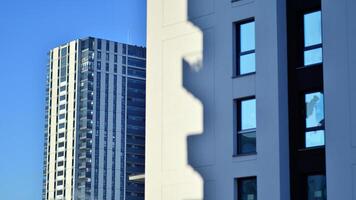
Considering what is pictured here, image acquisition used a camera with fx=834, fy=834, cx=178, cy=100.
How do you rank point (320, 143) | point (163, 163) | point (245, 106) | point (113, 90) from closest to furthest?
point (320, 143) < point (245, 106) < point (163, 163) < point (113, 90)

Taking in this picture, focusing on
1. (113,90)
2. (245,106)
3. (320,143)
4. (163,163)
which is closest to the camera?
(320,143)

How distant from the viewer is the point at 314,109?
81.9 ft

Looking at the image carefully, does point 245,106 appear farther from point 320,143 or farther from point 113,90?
point 113,90

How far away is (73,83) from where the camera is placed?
167m

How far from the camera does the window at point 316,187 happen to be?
24.2 m

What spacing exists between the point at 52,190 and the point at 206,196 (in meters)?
142

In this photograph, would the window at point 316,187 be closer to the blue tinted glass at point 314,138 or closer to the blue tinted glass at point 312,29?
the blue tinted glass at point 314,138

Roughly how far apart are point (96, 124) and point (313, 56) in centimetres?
13621

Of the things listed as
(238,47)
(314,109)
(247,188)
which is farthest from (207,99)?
(314,109)

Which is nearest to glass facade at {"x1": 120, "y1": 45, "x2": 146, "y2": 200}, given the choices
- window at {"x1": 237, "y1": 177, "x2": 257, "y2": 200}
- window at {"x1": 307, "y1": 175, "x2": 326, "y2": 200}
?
window at {"x1": 237, "y1": 177, "x2": 257, "y2": 200}

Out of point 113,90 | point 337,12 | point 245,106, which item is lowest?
point 245,106

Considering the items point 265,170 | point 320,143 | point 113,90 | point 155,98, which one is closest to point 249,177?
point 265,170

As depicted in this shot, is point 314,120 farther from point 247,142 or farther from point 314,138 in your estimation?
point 247,142

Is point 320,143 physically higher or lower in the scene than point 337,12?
lower
